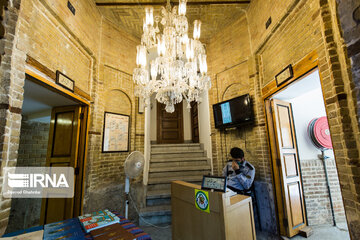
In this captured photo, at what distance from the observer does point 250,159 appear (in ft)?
11.9

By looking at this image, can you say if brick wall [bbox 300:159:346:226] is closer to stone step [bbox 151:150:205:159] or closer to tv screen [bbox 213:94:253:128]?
tv screen [bbox 213:94:253:128]

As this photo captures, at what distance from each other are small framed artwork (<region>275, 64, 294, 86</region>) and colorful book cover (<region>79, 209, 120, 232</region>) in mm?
3013

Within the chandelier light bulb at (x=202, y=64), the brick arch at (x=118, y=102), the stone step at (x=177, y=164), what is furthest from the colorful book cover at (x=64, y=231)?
the stone step at (x=177, y=164)

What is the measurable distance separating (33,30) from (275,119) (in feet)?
13.2

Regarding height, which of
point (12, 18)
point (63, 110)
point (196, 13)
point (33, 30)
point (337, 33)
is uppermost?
point (196, 13)

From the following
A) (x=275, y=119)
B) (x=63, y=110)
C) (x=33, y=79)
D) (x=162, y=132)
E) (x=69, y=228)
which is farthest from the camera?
(x=162, y=132)

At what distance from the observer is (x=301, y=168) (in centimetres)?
348

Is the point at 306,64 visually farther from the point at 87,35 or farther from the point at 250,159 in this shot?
the point at 87,35

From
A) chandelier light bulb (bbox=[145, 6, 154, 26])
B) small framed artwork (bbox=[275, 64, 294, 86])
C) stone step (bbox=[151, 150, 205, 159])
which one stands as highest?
chandelier light bulb (bbox=[145, 6, 154, 26])

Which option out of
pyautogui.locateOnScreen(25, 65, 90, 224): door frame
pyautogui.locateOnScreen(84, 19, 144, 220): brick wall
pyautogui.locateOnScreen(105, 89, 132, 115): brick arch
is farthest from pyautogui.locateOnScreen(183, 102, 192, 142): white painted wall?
pyautogui.locateOnScreen(25, 65, 90, 224): door frame

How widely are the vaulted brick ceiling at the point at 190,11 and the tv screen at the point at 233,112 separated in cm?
212

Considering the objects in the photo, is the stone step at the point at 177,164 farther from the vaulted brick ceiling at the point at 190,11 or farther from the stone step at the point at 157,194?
the vaulted brick ceiling at the point at 190,11

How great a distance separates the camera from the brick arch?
3916 mm

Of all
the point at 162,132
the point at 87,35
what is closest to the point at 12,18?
the point at 87,35
